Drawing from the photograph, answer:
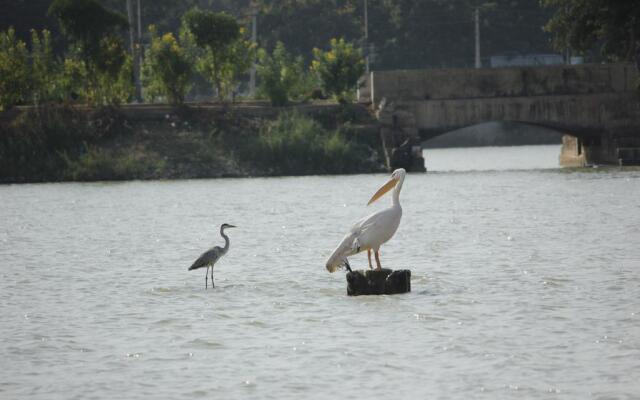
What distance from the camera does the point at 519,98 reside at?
5981 cm

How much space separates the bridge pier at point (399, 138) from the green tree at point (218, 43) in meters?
10.1

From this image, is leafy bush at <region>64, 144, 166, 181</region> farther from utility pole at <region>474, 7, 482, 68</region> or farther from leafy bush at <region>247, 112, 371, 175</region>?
utility pole at <region>474, 7, 482, 68</region>

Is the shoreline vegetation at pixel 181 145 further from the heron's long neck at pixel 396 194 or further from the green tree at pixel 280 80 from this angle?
the heron's long neck at pixel 396 194

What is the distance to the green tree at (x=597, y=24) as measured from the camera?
61.7 meters

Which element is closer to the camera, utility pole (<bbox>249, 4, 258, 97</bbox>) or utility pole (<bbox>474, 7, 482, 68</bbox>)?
utility pole (<bbox>249, 4, 258, 97</bbox>)

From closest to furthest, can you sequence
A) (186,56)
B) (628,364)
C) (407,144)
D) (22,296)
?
(628,364) < (22,296) < (407,144) < (186,56)

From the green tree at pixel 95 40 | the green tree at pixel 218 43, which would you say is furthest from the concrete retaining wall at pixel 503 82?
the green tree at pixel 95 40

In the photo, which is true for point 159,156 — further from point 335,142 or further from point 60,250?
point 60,250

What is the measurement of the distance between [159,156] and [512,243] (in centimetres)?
3234

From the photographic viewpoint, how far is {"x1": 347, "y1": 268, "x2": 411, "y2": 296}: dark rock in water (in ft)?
63.1

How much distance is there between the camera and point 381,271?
1931cm

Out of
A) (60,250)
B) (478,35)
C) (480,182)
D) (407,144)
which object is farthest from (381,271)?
(478,35)

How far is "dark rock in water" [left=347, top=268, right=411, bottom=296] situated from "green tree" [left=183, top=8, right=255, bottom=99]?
152 feet

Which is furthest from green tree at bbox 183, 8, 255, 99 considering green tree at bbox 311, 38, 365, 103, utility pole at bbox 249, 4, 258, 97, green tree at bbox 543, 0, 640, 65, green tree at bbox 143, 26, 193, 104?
utility pole at bbox 249, 4, 258, 97
